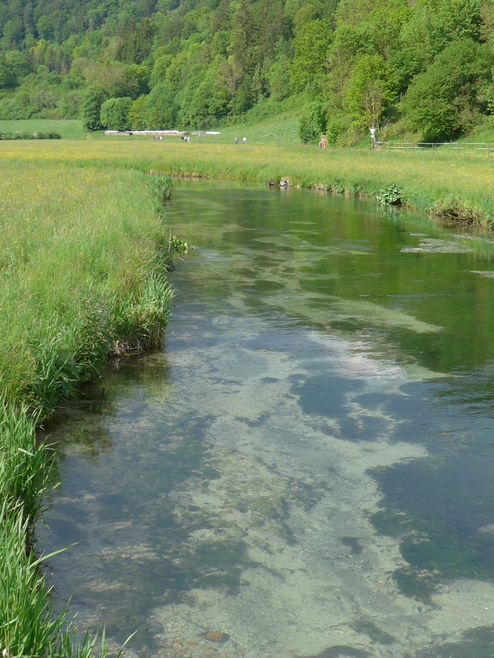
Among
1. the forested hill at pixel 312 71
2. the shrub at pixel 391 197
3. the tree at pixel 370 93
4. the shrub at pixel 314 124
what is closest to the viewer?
the shrub at pixel 391 197

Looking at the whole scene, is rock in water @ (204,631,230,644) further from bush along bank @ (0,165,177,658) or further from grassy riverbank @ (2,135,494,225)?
grassy riverbank @ (2,135,494,225)

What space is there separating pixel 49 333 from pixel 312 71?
A: 340 feet

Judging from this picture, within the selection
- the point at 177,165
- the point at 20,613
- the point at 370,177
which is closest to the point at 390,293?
the point at 20,613

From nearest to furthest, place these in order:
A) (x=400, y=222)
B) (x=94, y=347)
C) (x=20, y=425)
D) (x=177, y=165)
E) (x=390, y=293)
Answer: (x=20, y=425), (x=94, y=347), (x=390, y=293), (x=400, y=222), (x=177, y=165)

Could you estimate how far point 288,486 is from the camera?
8453 mm

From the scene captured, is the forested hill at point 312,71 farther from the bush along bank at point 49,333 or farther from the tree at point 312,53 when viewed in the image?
the bush along bank at point 49,333

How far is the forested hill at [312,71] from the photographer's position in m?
65.8

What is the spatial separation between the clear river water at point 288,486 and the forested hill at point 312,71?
53.6m

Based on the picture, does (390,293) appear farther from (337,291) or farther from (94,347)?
(94,347)

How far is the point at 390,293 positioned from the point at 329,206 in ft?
53.1

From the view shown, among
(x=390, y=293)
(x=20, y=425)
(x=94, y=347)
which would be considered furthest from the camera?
(x=390, y=293)

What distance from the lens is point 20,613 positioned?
456cm

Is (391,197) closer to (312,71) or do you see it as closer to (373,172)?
(373,172)

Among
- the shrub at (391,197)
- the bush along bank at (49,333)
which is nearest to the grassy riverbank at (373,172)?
the shrub at (391,197)
